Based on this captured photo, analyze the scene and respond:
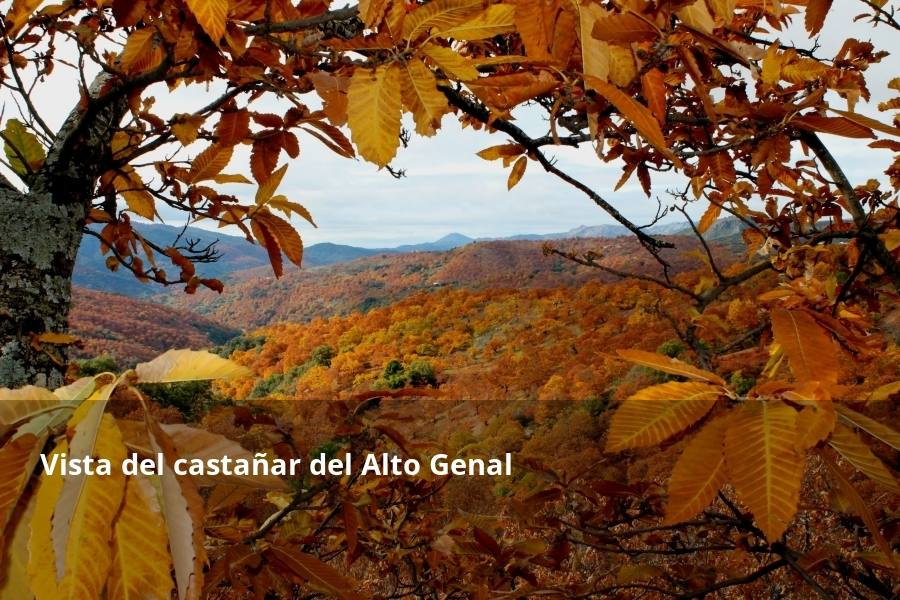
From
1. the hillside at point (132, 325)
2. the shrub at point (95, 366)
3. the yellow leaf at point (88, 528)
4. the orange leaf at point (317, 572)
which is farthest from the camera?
the hillside at point (132, 325)

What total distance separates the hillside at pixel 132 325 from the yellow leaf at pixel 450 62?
1335 inches

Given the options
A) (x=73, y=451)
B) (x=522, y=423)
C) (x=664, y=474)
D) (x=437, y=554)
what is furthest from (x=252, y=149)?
(x=522, y=423)

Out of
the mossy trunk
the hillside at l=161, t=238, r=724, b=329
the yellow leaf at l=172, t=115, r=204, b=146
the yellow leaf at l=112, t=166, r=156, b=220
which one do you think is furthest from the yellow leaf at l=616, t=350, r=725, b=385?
the hillside at l=161, t=238, r=724, b=329

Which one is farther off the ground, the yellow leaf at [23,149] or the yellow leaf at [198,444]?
the yellow leaf at [23,149]

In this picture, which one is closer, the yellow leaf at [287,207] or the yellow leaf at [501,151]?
the yellow leaf at [501,151]

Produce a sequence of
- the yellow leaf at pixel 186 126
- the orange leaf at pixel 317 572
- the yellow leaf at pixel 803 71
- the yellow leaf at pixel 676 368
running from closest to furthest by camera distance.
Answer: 1. the yellow leaf at pixel 676 368
2. the orange leaf at pixel 317 572
3. the yellow leaf at pixel 803 71
4. the yellow leaf at pixel 186 126

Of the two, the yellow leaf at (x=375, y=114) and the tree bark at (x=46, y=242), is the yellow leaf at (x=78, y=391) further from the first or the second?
the tree bark at (x=46, y=242)

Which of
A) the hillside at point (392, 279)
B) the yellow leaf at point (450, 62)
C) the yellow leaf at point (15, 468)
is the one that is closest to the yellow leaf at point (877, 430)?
the yellow leaf at point (450, 62)

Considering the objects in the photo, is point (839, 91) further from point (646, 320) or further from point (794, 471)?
point (646, 320)

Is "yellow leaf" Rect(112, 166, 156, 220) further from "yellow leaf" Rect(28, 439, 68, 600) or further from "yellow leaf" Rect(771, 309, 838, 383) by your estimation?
"yellow leaf" Rect(771, 309, 838, 383)

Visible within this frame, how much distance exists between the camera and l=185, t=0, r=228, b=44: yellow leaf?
54 cm

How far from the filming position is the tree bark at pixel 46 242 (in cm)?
115

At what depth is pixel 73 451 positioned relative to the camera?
39cm

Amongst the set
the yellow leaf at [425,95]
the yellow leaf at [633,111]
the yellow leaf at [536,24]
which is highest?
the yellow leaf at [536,24]
